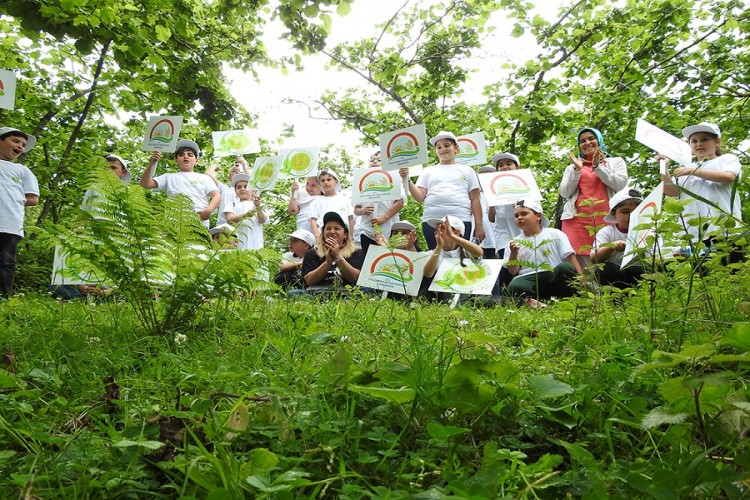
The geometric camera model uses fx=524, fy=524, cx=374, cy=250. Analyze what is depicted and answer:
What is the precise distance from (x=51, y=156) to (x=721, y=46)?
1321 centimetres

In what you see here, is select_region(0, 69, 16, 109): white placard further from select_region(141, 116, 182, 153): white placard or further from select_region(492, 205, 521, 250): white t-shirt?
select_region(492, 205, 521, 250): white t-shirt

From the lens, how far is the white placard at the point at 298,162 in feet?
23.6

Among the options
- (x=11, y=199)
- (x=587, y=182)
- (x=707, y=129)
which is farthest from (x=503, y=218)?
(x=11, y=199)

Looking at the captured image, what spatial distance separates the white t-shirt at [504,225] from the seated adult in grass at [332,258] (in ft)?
5.42

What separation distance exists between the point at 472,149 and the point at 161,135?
4097mm

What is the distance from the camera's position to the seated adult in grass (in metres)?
5.90

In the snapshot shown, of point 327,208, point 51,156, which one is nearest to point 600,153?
point 327,208

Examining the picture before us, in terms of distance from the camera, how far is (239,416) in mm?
1329

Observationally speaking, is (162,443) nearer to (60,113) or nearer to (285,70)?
(285,70)

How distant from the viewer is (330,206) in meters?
7.39

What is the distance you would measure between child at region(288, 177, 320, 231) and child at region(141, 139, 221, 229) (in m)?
1.28

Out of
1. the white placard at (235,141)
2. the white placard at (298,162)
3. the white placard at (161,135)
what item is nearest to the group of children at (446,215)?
the white placard at (161,135)

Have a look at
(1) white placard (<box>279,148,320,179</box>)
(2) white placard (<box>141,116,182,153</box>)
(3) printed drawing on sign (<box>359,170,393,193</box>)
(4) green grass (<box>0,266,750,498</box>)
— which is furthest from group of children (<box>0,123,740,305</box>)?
(4) green grass (<box>0,266,750,498</box>)

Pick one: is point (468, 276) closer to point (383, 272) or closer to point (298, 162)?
point (383, 272)
